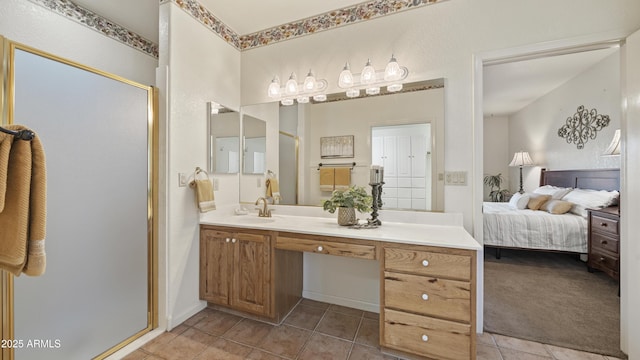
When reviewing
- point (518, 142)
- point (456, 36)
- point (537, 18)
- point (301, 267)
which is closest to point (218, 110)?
point (301, 267)

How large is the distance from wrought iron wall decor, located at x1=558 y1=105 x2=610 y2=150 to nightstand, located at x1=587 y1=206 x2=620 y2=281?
120cm

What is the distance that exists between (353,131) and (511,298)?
2200 millimetres

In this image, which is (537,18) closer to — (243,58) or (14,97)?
(243,58)

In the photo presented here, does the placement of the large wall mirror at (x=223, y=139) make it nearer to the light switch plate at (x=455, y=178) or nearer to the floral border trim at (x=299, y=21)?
the floral border trim at (x=299, y=21)

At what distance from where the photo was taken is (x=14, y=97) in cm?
124

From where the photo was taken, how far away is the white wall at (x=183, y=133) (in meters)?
1.87

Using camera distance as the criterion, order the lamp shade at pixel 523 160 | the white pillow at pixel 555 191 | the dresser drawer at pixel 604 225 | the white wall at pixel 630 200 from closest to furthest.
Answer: the white wall at pixel 630 200, the dresser drawer at pixel 604 225, the white pillow at pixel 555 191, the lamp shade at pixel 523 160

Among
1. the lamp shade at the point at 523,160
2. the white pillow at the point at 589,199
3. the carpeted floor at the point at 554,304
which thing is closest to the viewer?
the carpeted floor at the point at 554,304

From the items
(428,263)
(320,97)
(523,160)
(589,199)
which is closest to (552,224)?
(589,199)

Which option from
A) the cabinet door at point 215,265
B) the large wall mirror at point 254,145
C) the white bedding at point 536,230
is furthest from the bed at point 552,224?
the cabinet door at point 215,265

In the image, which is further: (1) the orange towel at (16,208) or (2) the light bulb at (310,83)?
(2) the light bulb at (310,83)

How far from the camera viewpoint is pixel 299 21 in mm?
2316

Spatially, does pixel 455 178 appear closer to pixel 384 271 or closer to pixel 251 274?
pixel 384 271

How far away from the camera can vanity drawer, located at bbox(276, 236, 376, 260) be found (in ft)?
5.17
